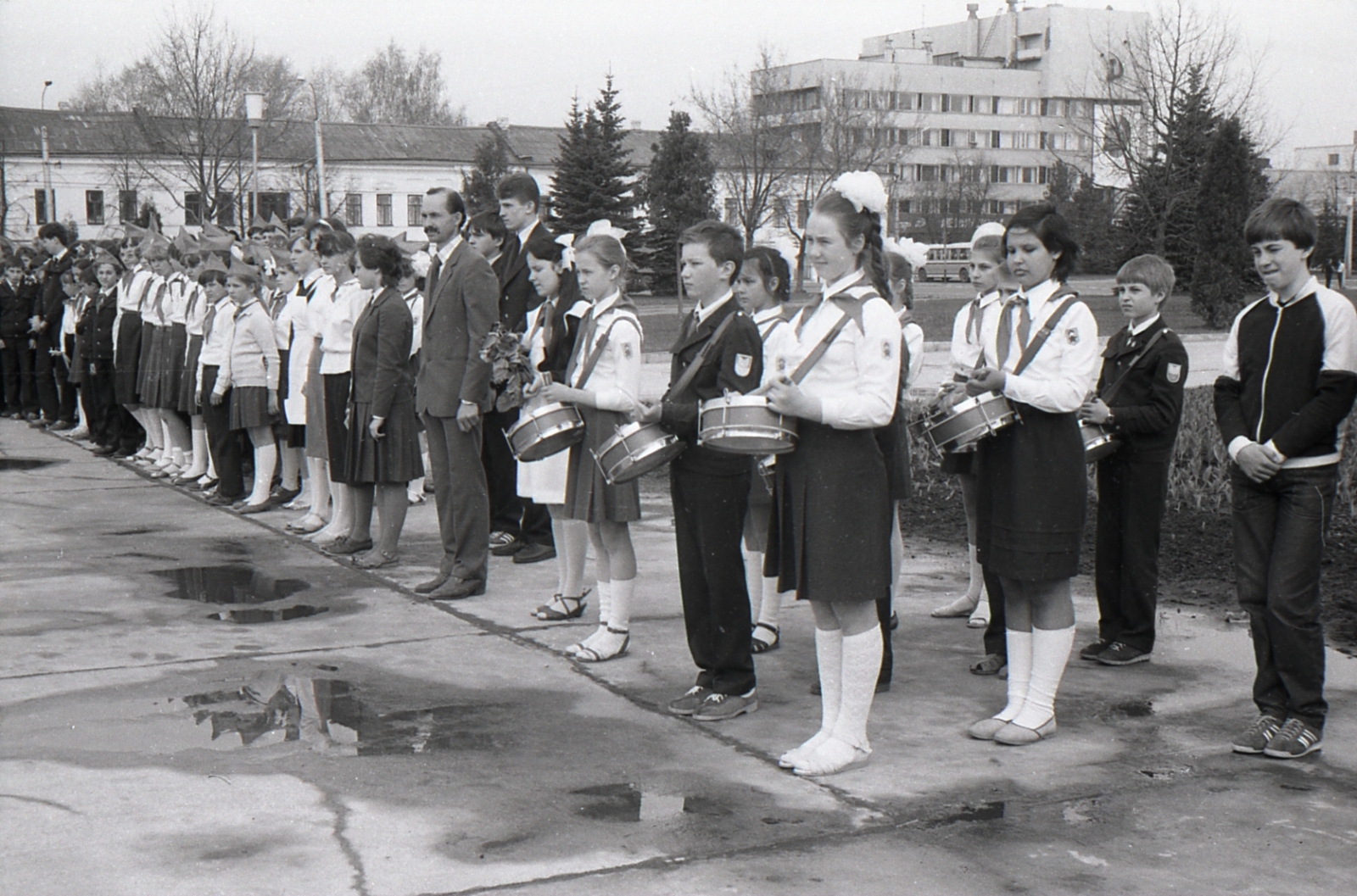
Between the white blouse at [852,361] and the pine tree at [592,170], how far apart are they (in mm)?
44398

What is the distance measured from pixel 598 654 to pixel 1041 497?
2.32 metres

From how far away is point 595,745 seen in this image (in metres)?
5.65

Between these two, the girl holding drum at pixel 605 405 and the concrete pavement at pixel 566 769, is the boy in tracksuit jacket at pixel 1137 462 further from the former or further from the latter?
the girl holding drum at pixel 605 405

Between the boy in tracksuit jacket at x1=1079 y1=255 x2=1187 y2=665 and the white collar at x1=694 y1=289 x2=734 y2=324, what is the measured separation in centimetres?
196

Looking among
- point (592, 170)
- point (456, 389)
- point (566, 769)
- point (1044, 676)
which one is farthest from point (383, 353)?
point (592, 170)

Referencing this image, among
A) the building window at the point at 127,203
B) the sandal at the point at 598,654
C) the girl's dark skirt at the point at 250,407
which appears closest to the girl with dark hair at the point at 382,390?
the girl's dark skirt at the point at 250,407

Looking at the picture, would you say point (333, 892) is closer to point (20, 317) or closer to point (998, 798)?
point (998, 798)

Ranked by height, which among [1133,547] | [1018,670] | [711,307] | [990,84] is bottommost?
[1018,670]

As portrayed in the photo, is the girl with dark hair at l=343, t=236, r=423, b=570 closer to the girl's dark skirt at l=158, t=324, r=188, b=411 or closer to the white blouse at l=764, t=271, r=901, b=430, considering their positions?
the white blouse at l=764, t=271, r=901, b=430

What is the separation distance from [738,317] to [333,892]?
110 inches

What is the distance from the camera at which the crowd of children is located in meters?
5.32

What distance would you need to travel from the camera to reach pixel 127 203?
69.3 metres

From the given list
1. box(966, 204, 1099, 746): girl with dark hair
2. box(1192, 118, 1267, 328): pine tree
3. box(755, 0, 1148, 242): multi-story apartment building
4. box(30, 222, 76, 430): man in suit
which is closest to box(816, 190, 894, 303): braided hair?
box(966, 204, 1099, 746): girl with dark hair

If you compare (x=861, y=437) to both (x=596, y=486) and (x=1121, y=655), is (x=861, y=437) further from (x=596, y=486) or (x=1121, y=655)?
(x=1121, y=655)
